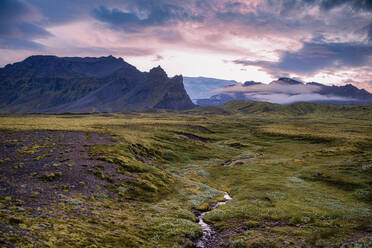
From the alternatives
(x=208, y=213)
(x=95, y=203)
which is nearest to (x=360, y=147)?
(x=208, y=213)

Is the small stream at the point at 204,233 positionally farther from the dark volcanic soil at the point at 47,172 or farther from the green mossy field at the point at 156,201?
the dark volcanic soil at the point at 47,172

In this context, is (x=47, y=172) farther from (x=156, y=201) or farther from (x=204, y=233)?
(x=204, y=233)

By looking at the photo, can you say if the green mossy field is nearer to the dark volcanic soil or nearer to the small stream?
the dark volcanic soil

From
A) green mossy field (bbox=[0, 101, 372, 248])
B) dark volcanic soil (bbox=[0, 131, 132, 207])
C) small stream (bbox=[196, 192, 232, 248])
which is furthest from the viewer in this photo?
dark volcanic soil (bbox=[0, 131, 132, 207])

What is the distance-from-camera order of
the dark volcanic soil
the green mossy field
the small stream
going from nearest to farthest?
1. the green mossy field
2. the small stream
3. the dark volcanic soil

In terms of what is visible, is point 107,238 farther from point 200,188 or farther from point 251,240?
point 200,188

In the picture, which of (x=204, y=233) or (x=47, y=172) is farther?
(x=47, y=172)

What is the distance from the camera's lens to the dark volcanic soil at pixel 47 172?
92.9ft

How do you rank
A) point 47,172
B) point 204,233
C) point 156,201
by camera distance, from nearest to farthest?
point 204,233, point 47,172, point 156,201

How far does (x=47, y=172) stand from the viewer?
1447 inches

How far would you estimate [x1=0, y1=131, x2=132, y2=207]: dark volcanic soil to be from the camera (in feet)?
92.9

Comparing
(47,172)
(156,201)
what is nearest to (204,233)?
(156,201)

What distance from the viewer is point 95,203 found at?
31.1 m

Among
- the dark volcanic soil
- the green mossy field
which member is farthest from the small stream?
the dark volcanic soil
